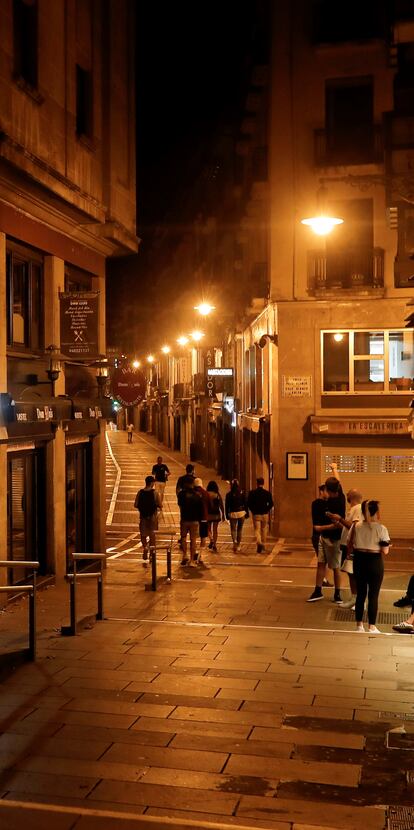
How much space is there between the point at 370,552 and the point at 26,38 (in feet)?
33.4

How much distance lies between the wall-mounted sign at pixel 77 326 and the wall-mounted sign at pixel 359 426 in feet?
27.5

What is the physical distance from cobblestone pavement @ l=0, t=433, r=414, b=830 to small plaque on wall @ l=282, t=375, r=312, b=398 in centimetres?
915

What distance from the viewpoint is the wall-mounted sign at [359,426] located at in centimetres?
2236

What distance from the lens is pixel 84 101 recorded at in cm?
1770

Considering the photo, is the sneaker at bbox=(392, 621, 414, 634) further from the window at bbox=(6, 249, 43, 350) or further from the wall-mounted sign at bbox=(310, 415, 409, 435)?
the wall-mounted sign at bbox=(310, 415, 409, 435)

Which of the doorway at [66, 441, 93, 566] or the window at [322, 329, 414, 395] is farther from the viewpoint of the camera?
the window at [322, 329, 414, 395]

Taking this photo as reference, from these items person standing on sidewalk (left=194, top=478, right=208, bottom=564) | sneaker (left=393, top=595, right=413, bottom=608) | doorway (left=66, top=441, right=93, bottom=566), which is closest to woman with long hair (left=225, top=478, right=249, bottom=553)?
person standing on sidewalk (left=194, top=478, right=208, bottom=564)

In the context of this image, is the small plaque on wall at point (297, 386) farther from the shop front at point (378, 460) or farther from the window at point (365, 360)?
the shop front at point (378, 460)

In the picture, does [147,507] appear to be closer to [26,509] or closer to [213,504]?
[213,504]

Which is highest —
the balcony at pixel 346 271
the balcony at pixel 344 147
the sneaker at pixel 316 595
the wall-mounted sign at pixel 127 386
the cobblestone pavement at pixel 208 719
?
the balcony at pixel 344 147

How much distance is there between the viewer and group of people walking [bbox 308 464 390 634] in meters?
12.0

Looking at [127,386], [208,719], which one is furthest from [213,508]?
[208,719]

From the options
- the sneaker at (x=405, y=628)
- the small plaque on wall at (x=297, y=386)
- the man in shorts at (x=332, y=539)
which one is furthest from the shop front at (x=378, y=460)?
the sneaker at (x=405, y=628)

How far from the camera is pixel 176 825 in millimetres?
6133
